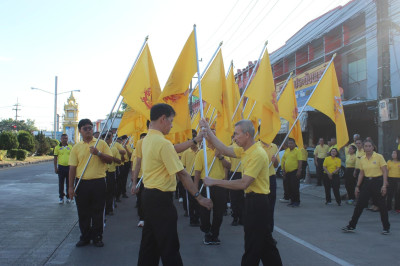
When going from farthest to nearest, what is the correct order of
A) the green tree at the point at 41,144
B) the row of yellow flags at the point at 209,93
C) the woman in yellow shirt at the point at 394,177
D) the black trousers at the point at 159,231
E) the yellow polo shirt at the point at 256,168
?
the green tree at the point at 41,144 < the woman in yellow shirt at the point at 394,177 < the row of yellow flags at the point at 209,93 < the yellow polo shirt at the point at 256,168 < the black trousers at the point at 159,231

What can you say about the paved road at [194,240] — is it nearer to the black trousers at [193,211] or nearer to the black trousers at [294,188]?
the black trousers at [193,211]

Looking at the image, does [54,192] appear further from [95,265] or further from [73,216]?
[95,265]

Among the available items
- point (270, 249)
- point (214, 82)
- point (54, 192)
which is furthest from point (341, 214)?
point (54, 192)

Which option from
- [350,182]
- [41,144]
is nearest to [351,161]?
[350,182]

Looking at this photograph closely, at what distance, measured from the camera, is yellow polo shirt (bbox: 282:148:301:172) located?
9789 millimetres

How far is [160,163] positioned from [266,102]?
143 inches

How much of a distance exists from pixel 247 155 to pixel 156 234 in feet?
4.24

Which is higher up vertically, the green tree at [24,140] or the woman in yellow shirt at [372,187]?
the green tree at [24,140]

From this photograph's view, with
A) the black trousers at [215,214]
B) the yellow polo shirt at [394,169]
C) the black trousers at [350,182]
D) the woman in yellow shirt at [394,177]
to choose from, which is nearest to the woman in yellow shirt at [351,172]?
the black trousers at [350,182]

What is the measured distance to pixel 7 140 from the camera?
93.0 ft

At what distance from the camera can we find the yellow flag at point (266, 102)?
21.8 ft

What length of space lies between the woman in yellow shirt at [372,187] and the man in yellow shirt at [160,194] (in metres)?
4.10

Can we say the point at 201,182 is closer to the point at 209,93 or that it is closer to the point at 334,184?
the point at 209,93

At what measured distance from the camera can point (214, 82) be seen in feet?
20.2
